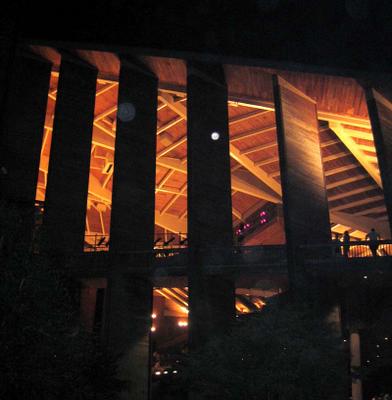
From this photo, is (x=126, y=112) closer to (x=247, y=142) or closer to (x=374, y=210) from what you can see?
(x=247, y=142)

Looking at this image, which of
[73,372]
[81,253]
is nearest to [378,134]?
[81,253]

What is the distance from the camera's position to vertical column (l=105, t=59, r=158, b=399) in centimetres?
1700

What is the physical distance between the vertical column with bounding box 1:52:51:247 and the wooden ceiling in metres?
1.04

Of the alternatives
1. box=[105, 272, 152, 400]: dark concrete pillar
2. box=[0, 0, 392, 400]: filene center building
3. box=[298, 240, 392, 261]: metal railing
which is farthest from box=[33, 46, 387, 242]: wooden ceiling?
box=[105, 272, 152, 400]: dark concrete pillar

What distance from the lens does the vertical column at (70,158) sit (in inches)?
742

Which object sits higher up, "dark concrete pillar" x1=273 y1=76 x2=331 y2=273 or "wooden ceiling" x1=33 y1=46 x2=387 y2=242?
"wooden ceiling" x1=33 y1=46 x2=387 y2=242

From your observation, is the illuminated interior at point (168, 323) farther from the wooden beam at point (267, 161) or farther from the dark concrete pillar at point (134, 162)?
the dark concrete pillar at point (134, 162)

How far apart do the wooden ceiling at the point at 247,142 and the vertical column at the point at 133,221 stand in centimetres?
191

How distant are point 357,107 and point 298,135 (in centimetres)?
448

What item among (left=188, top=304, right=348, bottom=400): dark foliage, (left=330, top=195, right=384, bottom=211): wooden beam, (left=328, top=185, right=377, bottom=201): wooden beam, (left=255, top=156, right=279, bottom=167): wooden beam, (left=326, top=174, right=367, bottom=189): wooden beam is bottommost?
(left=188, top=304, right=348, bottom=400): dark foliage

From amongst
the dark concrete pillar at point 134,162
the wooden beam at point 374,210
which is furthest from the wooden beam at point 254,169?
the dark concrete pillar at point 134,162

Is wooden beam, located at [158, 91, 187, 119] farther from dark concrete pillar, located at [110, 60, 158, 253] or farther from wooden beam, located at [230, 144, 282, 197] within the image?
wooden beam, located at [230, 144, 282, 197]

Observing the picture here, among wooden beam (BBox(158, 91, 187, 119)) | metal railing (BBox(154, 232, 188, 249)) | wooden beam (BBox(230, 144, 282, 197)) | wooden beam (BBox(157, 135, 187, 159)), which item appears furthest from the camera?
wooden beam (BBox(230, 144, 282, 197))

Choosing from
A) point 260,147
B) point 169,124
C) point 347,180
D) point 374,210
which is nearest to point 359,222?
point 374,210
